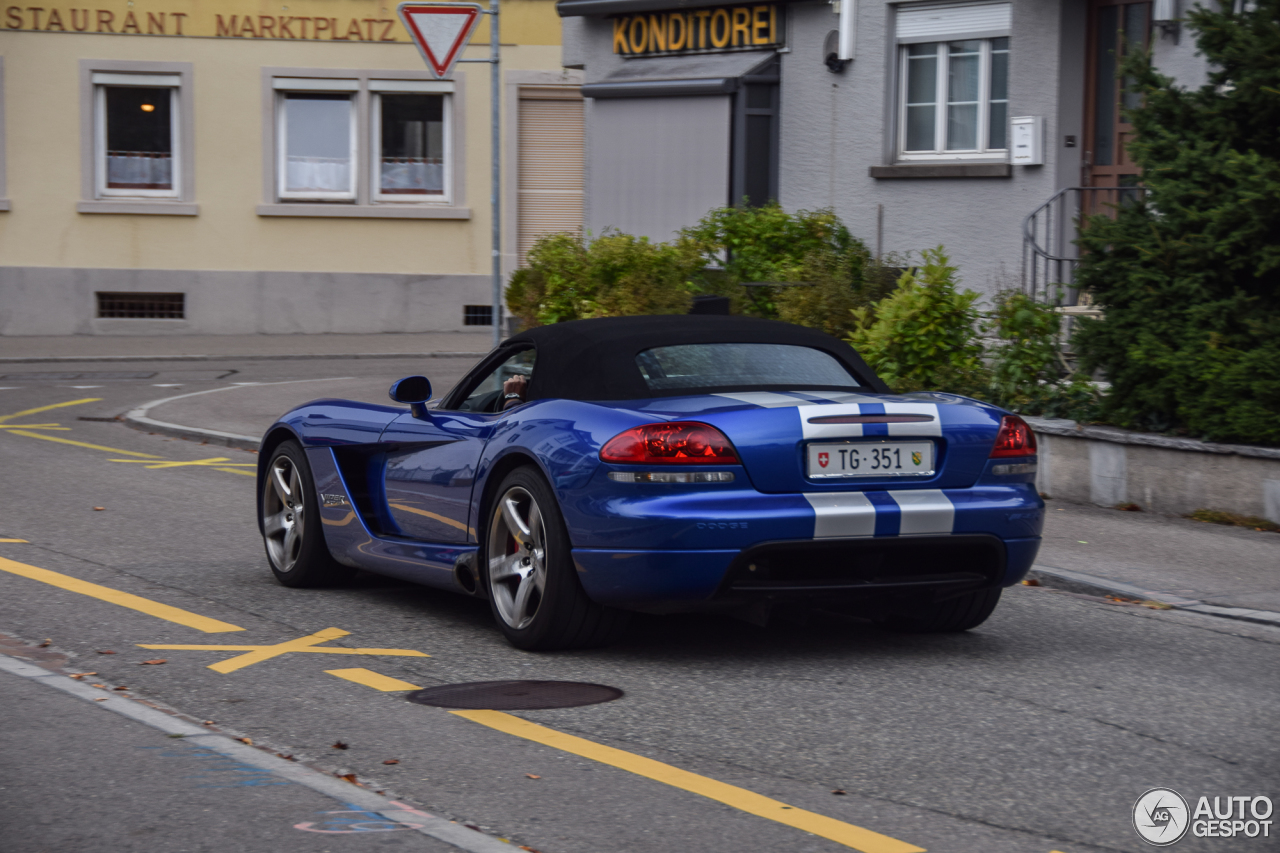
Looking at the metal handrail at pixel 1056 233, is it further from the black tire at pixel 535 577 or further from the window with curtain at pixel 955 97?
the black tire at pixel 535 577

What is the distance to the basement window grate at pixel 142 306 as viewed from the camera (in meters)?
27.3

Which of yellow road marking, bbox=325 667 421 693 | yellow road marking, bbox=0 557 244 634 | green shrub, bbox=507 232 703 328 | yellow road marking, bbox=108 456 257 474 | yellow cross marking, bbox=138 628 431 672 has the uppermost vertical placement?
green shrub, bbox=507 232 703 328

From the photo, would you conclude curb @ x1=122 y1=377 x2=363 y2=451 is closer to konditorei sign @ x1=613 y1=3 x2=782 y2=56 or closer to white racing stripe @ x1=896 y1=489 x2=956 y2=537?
konditorei sign @ x1=613 y1=3 x2=782 y2=56

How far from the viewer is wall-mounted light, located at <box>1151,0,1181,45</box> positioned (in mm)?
13453

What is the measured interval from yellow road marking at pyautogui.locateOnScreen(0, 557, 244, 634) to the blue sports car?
31.3 inches

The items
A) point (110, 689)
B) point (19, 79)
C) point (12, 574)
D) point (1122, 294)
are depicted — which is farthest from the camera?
point (19, 79)

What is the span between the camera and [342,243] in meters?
27.3

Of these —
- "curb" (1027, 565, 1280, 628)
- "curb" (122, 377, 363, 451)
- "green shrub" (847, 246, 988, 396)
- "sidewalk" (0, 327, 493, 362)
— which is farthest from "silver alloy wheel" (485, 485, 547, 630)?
"sidewalk" (0, 327, 493, 362)

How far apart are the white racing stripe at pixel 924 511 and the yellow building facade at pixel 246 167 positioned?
21.4 meters

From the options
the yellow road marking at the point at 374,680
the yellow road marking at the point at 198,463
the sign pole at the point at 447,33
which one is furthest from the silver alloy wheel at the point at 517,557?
the yellow road marking at the point at 198,463

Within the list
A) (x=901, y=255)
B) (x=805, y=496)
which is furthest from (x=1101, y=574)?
(x=901, y=255)

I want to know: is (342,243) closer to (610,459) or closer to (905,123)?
(905,123)

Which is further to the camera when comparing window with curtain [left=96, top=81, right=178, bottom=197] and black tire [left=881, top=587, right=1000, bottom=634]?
window with curtain [left=96, top=81, right=178, bottom=197]

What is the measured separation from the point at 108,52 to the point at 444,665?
22.8 meters
